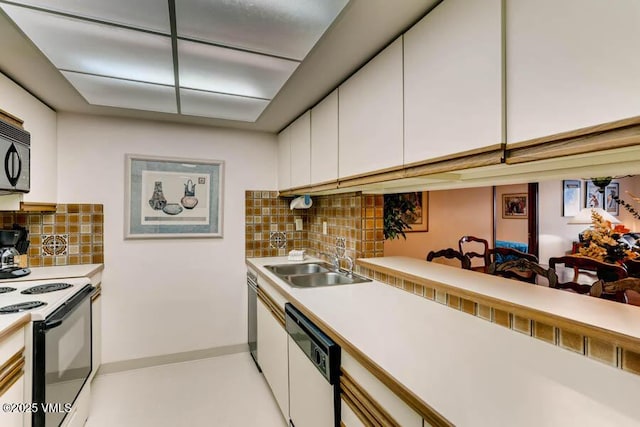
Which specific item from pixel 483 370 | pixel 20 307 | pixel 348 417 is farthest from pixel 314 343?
pixel 20 307

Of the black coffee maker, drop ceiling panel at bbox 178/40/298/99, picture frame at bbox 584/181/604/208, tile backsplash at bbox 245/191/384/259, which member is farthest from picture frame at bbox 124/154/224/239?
picture frame at bbox 584/181/604/208

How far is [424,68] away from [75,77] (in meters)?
1.90

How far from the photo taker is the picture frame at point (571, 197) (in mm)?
4449

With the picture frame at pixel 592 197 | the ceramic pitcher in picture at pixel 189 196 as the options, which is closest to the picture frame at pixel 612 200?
the picture frame at pixel 592 197

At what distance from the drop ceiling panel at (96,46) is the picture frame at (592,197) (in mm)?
5315

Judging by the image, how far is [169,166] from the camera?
290cm

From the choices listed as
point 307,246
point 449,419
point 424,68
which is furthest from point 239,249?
point 449,419

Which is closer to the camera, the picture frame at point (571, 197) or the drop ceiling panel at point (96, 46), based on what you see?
the drop ceiling panel at point (96, 46)

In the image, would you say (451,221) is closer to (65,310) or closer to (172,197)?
(172,197)

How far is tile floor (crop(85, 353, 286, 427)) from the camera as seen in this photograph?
2.13 metres

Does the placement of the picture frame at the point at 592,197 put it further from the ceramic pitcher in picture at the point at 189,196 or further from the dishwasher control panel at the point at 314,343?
the ceramic pitcher in picture at the point at 189,196

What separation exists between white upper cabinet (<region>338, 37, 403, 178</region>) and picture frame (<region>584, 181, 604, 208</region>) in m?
4.41

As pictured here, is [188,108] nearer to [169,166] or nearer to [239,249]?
[169,166]

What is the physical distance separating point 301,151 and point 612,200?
4.58m
